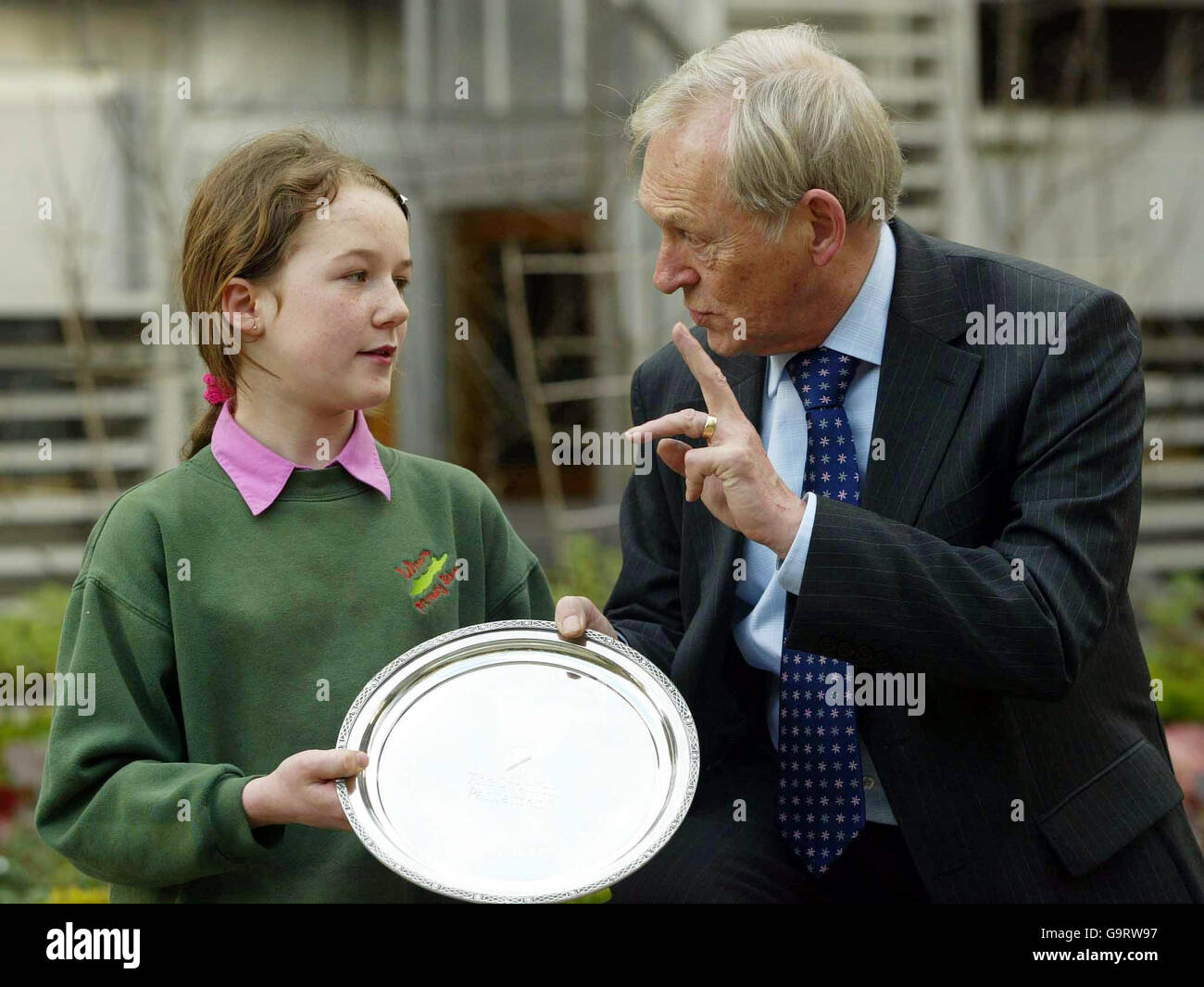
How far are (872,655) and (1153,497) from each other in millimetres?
5541

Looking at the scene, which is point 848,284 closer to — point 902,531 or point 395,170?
point 902,531

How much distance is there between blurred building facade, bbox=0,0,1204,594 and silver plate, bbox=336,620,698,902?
3860 mm

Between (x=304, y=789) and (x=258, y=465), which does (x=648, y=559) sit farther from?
(x=304, y=789)

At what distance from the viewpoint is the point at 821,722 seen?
2521 millimetres

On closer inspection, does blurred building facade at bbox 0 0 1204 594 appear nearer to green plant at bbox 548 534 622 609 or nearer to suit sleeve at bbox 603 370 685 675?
green plant at bbox 548 534 622 609

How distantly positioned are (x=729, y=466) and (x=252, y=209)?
873 millimetres

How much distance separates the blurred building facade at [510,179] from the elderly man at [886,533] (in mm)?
3667

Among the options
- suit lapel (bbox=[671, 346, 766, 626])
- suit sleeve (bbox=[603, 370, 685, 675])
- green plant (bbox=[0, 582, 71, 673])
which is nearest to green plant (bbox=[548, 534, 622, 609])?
green plant (bbox=[0, 582, 71, 673])

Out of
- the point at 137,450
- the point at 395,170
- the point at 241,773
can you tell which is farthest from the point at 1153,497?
the point at 241,773

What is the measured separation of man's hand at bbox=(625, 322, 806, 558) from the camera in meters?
2.13

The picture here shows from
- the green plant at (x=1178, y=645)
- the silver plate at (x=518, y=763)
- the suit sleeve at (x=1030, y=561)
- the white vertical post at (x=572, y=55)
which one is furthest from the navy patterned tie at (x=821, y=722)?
the white vertical post at (x=572, y=55)

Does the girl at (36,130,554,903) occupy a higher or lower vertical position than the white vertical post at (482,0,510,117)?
lower

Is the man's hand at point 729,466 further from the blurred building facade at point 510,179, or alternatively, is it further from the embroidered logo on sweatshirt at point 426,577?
the blurred building facade at point 510,179

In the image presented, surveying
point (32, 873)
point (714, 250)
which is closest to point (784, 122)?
point (714, 250)
